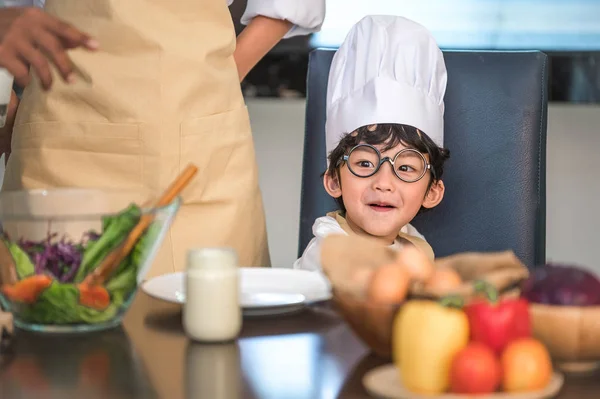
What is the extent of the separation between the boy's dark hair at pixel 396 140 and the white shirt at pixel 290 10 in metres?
0.30

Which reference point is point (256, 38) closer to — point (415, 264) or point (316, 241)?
point (316, 241)

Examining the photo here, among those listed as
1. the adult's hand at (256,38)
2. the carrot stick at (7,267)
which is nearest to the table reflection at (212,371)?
the carrot stick at (7,267)

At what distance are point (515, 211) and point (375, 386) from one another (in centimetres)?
102

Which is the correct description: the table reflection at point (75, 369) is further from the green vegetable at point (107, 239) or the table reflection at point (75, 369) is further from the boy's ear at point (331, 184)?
the boy's ear at point (331, 184)

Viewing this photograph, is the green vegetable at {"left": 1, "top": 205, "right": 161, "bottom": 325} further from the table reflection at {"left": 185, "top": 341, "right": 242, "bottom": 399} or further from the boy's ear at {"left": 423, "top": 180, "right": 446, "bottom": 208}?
the boy's ear at {"left": 423, "top": 180, "right": 446, "bottom": 208}

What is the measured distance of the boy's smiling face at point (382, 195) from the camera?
1940mm

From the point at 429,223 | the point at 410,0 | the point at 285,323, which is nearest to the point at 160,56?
the point at 429,223

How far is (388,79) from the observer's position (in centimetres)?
189

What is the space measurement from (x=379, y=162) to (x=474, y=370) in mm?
1120

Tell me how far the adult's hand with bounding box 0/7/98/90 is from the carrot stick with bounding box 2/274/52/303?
0.24 metres

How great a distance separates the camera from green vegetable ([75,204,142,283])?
1105 millimetres

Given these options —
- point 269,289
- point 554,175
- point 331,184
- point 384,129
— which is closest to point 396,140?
point 384,129

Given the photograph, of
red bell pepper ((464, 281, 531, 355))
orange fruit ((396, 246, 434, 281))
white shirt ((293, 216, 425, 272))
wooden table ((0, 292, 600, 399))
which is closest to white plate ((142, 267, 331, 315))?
wooden table ((0, 292, 600, 399))

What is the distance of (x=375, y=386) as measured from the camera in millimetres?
900
